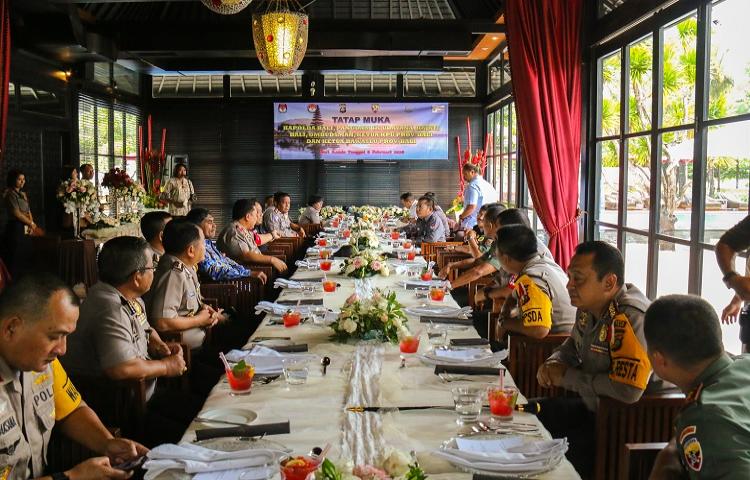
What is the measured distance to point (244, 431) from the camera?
7.29 ft

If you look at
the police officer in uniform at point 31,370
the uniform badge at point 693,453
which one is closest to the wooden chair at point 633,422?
the uniform badge at point 693,453

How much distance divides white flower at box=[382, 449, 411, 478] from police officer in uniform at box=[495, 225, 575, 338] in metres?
1.81

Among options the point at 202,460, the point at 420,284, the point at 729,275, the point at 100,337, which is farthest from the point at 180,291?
the point at 729,275

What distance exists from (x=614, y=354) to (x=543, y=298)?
2.79ft

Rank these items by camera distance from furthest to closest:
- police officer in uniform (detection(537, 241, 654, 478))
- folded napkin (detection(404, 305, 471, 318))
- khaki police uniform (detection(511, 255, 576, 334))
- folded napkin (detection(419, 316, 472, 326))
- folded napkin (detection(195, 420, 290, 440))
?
folded napkin (detection(404, 305, 471, 318))
folded napkin (detection(419, 316, 472, 326))
khaki police uniform (detection(511, 255, 576, 334))
police officer in uniform (detection(537, 241, 654, 478))
folded napkin (detection(195, 420, 290, 440))

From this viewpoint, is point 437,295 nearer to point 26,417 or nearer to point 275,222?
point 26,417

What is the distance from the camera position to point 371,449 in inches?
83.6

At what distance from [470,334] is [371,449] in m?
1.58

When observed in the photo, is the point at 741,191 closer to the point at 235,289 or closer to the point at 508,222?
the point at 508,222

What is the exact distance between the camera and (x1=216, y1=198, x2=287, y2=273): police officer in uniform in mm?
6641

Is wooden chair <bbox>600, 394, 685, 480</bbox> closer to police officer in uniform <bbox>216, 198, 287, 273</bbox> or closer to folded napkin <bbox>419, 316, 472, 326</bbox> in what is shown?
folded napkin <bbox>419, 316, 472, 326</bbox>

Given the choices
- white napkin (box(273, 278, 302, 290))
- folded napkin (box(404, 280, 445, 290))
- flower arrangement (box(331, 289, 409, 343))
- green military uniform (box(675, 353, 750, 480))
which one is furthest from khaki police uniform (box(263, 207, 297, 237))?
green military uniform (box(675, 353, 750, 480))

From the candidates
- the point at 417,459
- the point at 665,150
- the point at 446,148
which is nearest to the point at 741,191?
the point at 665,150

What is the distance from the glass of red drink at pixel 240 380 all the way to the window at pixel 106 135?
9549 millimetres
